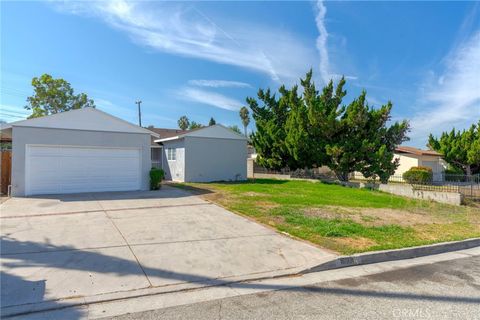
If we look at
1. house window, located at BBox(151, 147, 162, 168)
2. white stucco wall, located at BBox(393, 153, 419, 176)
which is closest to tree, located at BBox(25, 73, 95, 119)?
house window, located at BBox(151, 147, 162, 168)

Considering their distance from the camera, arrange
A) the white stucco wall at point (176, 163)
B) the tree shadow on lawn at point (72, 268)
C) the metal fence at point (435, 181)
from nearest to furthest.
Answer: the tree shadow on lawn at point (72, 268) < the metal fence at point (435, 181) < the white stucco wall at point (176, 163)

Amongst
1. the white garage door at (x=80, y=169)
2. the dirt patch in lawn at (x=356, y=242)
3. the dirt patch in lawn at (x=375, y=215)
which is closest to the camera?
the dirt patch in lawn at (x=356, y=242)

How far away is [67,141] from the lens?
13.2 m

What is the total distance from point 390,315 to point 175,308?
99.3 inches

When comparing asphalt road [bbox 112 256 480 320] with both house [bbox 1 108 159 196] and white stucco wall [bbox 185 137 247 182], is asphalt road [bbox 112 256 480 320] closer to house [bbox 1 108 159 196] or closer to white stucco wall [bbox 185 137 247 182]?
house [bbox 1 108 159 196]

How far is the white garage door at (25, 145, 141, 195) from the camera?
1280 cm

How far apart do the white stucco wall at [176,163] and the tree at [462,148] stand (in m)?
23.1

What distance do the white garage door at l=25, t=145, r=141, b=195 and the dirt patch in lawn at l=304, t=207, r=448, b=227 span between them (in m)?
8.55

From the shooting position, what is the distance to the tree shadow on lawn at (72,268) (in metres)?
4.01

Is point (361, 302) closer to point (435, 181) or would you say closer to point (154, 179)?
point (154, 179)

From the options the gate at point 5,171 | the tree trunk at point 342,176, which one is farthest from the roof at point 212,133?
the gate at point 5,171

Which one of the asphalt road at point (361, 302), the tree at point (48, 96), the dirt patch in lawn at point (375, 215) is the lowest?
the asphalt road at point (361, 302)

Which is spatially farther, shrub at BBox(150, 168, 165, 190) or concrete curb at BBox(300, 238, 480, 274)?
shrub at BBox(150, 168, 165, 190)

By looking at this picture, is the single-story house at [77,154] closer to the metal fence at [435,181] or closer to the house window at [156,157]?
the house window at [156,157]
